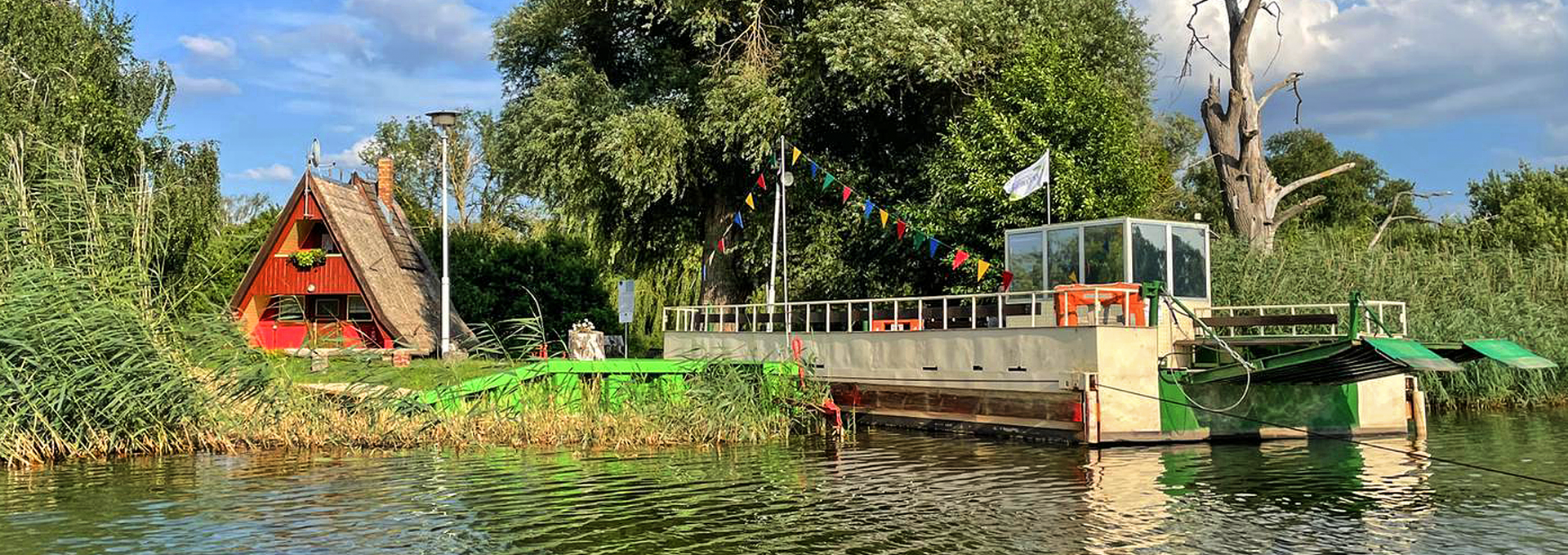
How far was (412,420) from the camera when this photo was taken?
18.9 metres

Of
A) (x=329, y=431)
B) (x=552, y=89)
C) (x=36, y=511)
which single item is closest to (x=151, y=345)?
(x=329, y=431)

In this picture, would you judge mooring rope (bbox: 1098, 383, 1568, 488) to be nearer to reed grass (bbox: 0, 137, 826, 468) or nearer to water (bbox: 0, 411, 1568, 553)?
water (bbox: 0, 411, 1568, 553)

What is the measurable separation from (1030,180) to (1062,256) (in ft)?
7.20

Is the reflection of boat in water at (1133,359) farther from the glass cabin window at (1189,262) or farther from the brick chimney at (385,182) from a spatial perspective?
the brick chimney at (385,182)

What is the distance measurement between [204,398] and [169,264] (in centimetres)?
338

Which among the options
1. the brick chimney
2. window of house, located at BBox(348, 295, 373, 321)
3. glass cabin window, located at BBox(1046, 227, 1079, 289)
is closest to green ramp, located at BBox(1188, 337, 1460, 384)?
glass cabin window, located at BBox(1046, 227, 1079, 289)

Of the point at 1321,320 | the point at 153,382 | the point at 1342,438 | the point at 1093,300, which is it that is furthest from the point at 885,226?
the point at 153,382

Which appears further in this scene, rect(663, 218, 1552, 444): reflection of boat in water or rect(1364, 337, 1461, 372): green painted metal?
rect(663, 218, 1552, 444): reflection of boat in water

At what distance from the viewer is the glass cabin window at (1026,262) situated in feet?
75.4

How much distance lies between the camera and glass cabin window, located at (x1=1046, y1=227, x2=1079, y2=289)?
72.9ft

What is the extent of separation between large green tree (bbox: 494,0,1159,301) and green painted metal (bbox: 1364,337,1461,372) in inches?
412

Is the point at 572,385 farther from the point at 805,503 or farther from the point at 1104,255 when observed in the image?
the point at 1104,255

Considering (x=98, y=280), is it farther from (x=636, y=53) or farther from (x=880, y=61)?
(x=636, y=53)

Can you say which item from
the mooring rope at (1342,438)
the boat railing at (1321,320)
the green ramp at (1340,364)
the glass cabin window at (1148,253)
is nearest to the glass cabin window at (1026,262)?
the glass cabin window at (1148,253)
